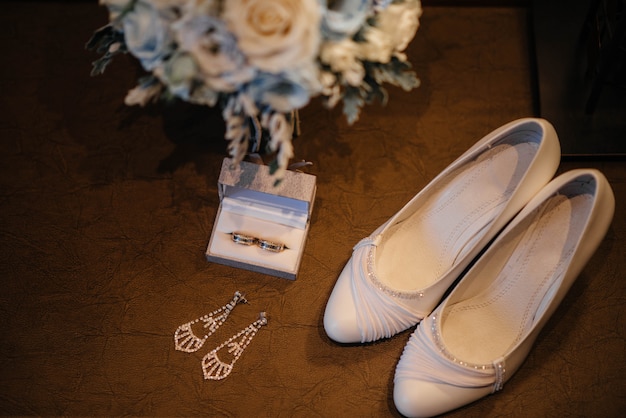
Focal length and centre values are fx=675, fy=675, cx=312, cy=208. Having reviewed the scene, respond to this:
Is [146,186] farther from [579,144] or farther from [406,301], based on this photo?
[579,144]

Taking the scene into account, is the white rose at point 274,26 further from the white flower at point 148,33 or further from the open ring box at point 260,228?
the open ring box at point 260,228

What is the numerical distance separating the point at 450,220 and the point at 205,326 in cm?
54

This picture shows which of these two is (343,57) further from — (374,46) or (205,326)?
(205,326)

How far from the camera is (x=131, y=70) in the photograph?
1570 mm

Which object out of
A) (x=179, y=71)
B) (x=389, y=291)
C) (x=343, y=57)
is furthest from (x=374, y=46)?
(x=389, y=291)

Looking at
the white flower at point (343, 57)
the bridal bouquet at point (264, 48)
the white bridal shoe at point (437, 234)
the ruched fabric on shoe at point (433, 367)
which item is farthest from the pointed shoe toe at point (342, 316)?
the white flower at point (343, 57)

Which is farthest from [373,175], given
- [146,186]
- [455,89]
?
[146,186]

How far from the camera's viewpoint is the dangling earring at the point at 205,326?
1.34m

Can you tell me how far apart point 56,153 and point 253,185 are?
0.49 meters

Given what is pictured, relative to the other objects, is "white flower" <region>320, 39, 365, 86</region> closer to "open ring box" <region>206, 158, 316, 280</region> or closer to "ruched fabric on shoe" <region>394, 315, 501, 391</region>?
"open ring box" <region>206, 158, 316, 280</region>

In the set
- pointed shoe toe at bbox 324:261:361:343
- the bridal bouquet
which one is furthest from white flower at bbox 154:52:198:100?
pointed shoe toe at bbox 324:261:361:343

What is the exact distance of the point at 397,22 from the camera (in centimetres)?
96

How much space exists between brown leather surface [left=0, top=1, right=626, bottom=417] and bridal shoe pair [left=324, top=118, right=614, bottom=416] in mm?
81

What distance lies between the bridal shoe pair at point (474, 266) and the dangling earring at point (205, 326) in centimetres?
20
